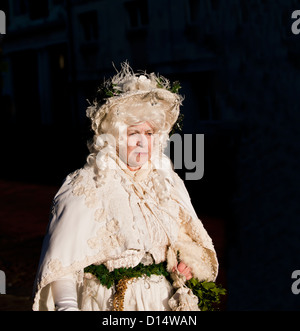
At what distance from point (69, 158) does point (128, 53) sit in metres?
4.46

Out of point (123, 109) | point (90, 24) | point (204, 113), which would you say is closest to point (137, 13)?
point (90, 24)

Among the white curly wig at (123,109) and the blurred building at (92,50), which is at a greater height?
the blurred building at (92,50)

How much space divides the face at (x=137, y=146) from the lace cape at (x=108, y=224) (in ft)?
0.28

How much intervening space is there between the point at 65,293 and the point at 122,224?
472 millimetres

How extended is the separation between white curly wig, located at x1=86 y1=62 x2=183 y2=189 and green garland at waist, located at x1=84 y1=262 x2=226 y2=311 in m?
0.59

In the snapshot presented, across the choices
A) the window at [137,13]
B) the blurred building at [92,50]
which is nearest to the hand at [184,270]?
the blurred building at [92,50]

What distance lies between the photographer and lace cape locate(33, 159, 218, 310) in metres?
2.62

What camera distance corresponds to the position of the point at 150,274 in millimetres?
2834

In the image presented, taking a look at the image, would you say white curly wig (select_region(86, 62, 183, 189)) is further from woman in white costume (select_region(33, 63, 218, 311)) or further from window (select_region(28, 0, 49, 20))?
window (select_region(28, 0, 49, 20))

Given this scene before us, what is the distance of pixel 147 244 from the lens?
2.78 m

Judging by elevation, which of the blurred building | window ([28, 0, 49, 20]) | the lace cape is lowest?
the lace cape

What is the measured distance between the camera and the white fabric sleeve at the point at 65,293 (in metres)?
2.55

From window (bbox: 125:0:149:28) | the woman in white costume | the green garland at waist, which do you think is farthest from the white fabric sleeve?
window (bbox: 125:0:149:28)

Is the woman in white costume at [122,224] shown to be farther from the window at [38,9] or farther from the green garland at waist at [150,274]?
the window at [38,9]
